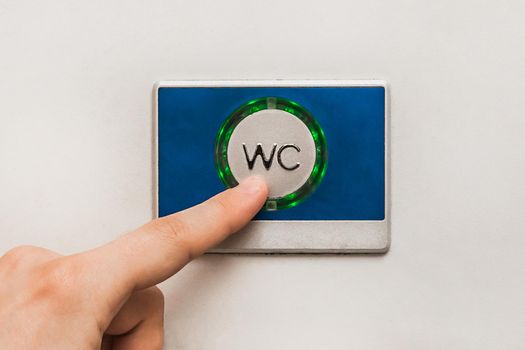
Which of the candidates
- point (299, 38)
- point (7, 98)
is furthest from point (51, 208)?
point (299, 38)

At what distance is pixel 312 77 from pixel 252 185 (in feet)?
0.32

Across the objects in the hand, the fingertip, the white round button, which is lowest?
the hand

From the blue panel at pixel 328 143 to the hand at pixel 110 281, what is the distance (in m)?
0.03

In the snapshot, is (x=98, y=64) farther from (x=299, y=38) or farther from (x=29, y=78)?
(x=299, y=38)

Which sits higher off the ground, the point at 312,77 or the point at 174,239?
the point at 312,77

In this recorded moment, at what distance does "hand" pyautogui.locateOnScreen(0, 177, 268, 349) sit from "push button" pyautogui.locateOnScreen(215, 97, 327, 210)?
14mm

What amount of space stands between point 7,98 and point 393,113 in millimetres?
311

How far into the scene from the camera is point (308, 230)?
0.37 metres

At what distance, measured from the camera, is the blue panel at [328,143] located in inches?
14.4

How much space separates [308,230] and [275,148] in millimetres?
70

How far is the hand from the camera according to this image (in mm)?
290

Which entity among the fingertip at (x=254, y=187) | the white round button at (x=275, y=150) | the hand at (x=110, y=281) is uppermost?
the white round button at (x=275, y=150)

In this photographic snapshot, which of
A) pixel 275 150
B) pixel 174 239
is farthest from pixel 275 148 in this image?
pixel 174 239

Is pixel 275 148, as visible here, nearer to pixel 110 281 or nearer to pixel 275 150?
pixel 275 150
